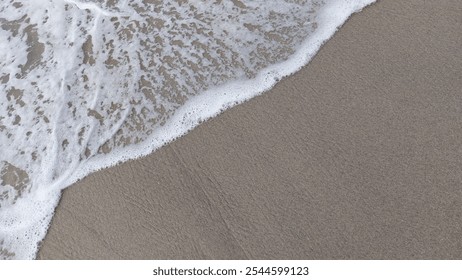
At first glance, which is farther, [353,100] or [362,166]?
[353,100]

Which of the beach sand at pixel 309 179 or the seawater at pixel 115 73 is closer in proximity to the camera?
the beach sand at pixel 309 179

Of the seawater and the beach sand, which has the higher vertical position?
the seawater

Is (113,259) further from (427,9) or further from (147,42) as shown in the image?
(427,9)

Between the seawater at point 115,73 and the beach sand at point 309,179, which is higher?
the seawater at point 115,73

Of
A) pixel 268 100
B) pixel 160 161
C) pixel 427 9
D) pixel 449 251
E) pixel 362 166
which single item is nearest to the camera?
pixel 449 251

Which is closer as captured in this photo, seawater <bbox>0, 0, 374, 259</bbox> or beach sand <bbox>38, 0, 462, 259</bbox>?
beach sand <bbox>38, 0, 462, 259</bbox>

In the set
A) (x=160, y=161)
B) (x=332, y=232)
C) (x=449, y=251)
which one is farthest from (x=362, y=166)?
(x=160, y=161)
